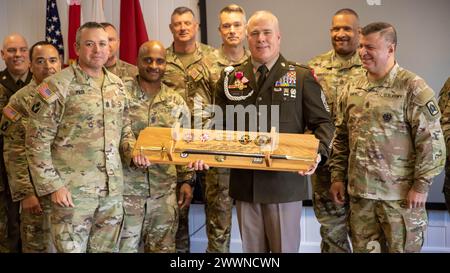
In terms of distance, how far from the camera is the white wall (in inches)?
221

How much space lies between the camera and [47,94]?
11.2ft

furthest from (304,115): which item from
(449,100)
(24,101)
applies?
(24,101)

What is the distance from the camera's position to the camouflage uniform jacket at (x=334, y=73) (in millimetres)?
4203

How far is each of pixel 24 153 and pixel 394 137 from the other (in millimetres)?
2484

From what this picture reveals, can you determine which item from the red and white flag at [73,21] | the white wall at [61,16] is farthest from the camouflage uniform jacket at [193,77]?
the red and white flag at [73,21]

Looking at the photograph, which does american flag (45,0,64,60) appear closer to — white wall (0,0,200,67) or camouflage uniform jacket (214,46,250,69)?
white wall (0,0,200,67)

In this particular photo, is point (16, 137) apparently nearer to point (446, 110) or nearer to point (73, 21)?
point (73, 21)

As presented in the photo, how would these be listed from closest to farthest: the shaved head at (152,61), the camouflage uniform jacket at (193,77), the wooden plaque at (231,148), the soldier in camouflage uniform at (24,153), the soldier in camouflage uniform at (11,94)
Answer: the wooden plaque at (231,148) → the shaved head at (152,61) → the soldier in camouflage uniform at (24,153) → the camouflage uniform jacket at (193,77) → the soldier in camouflage uniform at (11,94)

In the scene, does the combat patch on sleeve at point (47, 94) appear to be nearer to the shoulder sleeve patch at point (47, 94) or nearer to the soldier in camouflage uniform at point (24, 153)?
the shoulder sleeve patch at point (47, 94)

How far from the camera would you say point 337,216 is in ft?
13.8

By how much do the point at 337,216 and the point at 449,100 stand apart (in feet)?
3.79

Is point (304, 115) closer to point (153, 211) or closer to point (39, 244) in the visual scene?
point (153, 211)

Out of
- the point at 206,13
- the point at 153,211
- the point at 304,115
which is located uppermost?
the point at 206,13

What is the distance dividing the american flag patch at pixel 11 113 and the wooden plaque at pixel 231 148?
125 centimetres
